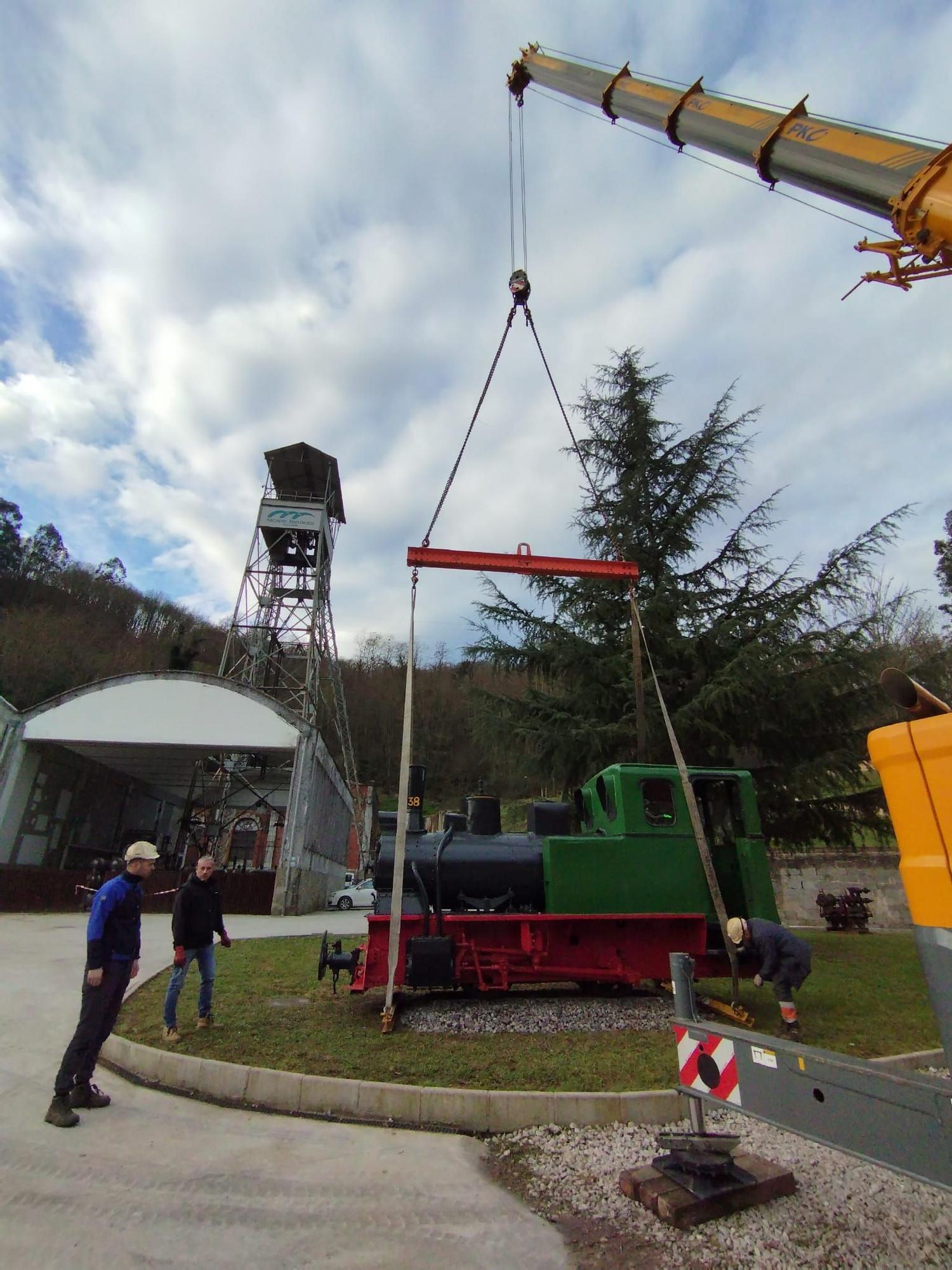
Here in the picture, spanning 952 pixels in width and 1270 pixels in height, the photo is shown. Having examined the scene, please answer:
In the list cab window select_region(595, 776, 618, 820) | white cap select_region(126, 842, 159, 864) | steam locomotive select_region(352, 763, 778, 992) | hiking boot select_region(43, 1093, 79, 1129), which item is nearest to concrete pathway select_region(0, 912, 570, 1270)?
hiking boot select_region(43, 1093, 79, 1129)

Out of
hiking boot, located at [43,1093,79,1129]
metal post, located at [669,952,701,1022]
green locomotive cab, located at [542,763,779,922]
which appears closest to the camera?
metal post, located at [669,952,701,1022]

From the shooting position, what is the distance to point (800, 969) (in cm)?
621

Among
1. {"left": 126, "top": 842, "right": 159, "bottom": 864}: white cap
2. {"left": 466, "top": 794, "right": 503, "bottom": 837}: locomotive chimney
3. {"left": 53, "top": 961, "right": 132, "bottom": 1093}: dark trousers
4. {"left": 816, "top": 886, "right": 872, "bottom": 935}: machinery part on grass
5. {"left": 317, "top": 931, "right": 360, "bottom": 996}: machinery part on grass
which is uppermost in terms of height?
{"left": 466, "top": 794, "right": 503, "bottom": 837}: locomotive chimney

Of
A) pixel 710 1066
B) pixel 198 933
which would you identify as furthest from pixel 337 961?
pixel 710 1066

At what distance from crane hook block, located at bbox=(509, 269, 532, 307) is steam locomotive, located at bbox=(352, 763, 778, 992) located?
259 inches

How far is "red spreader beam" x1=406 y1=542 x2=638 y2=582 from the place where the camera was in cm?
800

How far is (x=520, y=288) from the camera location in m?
9.08

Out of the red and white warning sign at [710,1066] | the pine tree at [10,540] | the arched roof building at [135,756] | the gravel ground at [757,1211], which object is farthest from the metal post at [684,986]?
the pine tree at [10,540]

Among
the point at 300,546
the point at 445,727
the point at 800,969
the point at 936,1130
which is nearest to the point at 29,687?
the point at 300,546

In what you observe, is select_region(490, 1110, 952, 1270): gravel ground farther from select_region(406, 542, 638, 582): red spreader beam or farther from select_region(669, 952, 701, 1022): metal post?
select_region(406, 542, 638, 582): red spreader beam

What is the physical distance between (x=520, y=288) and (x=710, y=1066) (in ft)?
30.1

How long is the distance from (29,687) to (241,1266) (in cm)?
3688

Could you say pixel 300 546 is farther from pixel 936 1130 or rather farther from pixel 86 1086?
pixel 936 1130

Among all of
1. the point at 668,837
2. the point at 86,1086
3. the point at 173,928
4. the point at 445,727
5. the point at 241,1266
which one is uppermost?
the point at 445,727
